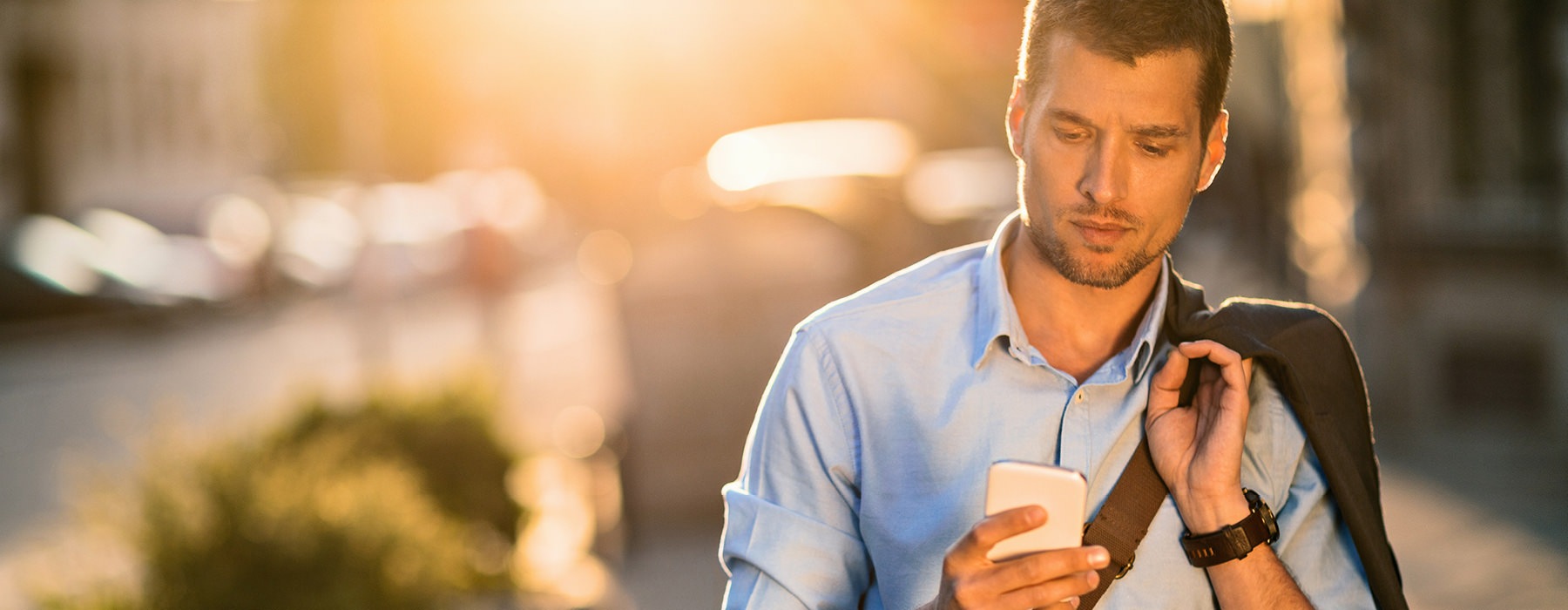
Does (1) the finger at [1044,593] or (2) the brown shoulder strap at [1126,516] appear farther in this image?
(2) the brown shoulder strap at [1126,516]

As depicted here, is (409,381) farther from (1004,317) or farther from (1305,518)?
(1305,518)

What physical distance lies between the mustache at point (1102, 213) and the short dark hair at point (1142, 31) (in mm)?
206

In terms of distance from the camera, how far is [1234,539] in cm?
245

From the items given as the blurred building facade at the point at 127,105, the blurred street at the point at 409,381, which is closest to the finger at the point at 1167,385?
the blurred street at the point at 409,381

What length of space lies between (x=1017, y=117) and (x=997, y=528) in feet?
2.82

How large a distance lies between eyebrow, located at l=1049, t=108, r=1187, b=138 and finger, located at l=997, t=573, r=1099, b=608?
2.44 feet

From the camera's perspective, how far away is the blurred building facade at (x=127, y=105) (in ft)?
99.9

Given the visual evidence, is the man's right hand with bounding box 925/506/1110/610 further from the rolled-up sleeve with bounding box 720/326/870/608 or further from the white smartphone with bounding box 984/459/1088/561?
the rolled-up sleeve with bounding box 720/326/870/608

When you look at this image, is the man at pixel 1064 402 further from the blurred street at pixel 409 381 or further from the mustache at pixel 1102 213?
the blurred street at pixel 409 381

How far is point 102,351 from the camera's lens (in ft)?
65.3

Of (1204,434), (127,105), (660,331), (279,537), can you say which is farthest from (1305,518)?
(127,105)

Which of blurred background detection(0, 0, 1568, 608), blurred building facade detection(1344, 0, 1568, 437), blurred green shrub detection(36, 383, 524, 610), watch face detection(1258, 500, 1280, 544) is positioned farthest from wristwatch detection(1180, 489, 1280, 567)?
blurred building facade detection(1344, 0, 1568, 437)

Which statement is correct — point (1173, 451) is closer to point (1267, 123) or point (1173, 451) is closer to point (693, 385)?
point (693, 385)

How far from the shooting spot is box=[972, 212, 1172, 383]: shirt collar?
8.39 ft
